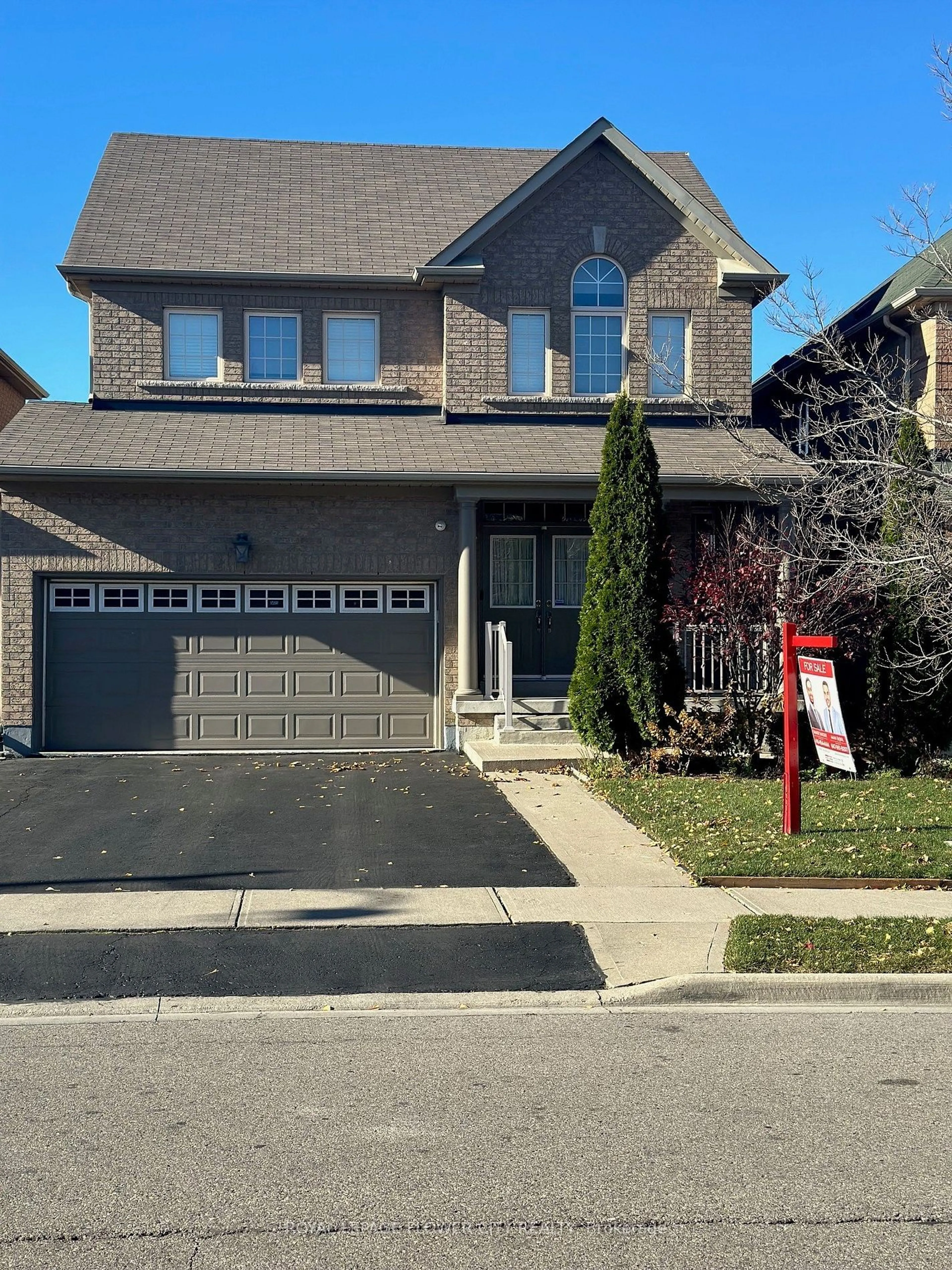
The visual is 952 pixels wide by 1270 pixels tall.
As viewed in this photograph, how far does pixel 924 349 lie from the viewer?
20172 mm

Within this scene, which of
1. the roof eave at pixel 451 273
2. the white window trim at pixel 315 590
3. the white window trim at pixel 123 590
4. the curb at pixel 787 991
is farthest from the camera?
the roof eave at pixel 451 273

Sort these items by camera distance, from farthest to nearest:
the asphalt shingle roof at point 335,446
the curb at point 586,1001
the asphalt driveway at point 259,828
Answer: the asphalt shingle roof at point 335,446 → the asphalt driveway at point 259,828 → the curb at point 586,1001

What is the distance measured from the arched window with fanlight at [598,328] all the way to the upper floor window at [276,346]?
171 inches

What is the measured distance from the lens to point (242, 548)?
1733 centimetres

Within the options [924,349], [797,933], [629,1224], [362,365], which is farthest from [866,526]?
[629,1224]

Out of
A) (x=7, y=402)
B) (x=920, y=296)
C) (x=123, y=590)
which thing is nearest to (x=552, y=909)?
(x=123, y=590)

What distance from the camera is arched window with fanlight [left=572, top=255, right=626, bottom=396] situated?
19.1 metres

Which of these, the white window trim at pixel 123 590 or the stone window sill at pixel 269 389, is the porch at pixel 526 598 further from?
the white window trim at pixel 123 590

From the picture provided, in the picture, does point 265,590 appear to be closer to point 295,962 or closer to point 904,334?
point 295,962

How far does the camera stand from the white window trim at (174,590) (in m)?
17.7

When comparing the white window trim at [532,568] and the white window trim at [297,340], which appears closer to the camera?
the white window trim at [532,568]

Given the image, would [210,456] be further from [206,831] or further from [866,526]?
[866,526]

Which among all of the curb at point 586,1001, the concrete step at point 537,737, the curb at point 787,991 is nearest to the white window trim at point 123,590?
the concrete step at point 537,737

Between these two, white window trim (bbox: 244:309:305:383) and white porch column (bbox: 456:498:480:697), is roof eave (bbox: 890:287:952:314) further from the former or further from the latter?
white window trim (bbox: 244:309:305:383)
